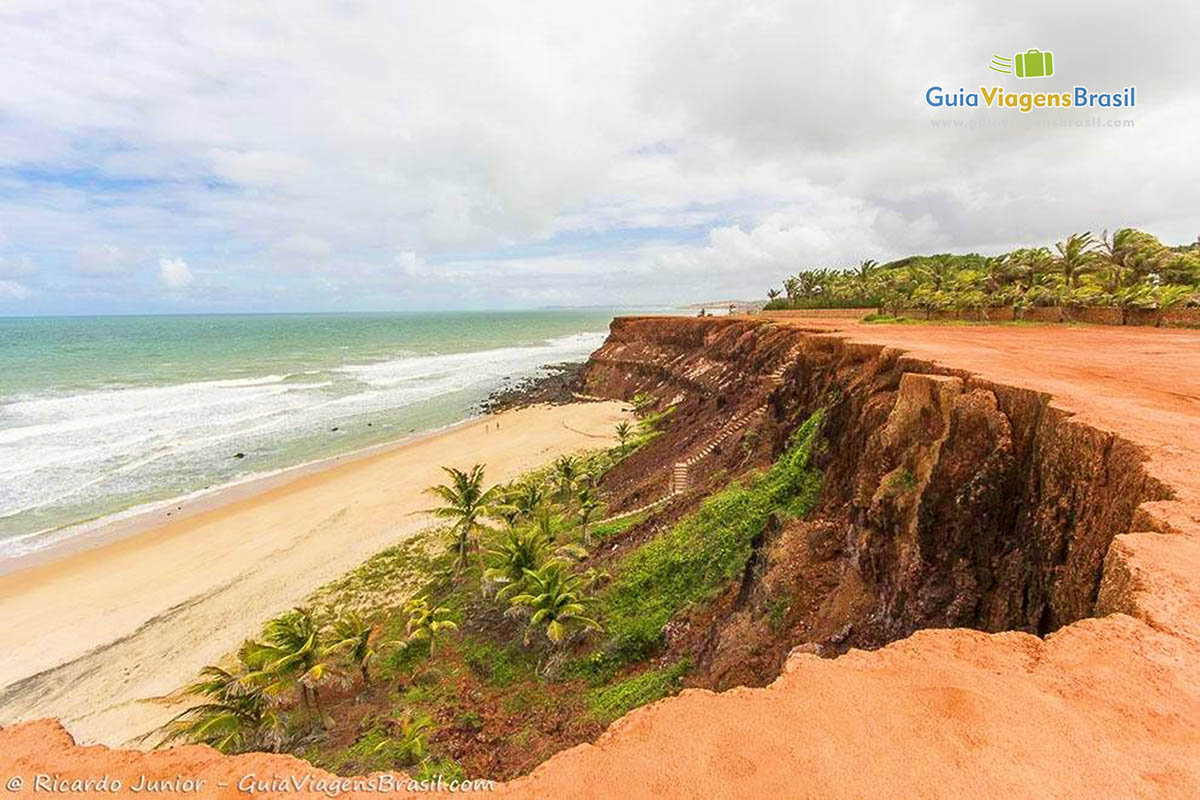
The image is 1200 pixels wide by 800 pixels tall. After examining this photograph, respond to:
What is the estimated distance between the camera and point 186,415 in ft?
162

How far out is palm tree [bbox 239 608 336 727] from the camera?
12.8m

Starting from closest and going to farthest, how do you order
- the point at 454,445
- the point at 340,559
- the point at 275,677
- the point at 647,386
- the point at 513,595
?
1. the point at 275,677
2. the point at 513,595
3. the point at 340,559
4. the point at 454,445
5. the point at 647,386

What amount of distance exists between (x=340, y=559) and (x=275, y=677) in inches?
377

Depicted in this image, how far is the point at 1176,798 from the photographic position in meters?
3.22

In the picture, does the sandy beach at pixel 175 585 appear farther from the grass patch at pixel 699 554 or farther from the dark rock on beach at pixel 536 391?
the dark rock on beach at pixel 536 391

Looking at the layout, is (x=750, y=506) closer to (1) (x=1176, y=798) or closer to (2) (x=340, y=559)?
(1) (x=1176, y=798)

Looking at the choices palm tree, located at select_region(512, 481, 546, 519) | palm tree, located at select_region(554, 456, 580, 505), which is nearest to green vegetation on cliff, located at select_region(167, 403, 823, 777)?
palm tree, located at select_region(512, 481, 546, 519)

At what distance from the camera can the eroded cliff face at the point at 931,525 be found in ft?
23.7

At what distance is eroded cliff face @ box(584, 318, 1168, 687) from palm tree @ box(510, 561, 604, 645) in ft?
10.3

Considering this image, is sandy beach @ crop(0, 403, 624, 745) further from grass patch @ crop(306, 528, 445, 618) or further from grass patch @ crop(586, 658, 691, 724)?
grass patch @ crop(586, 658, 691, 724)

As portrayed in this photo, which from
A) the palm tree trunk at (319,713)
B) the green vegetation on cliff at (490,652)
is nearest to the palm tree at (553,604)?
the green vegetation on cliff at (490,652)

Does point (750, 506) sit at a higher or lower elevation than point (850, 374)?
lower

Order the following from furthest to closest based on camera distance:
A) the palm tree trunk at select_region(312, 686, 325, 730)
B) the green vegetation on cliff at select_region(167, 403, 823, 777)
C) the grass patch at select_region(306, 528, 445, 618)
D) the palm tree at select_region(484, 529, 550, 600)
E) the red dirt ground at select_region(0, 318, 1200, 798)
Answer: the grass patch at select_region(306, 528, 445, 618), the palm tree at select_region(484, 529, 550, 600), the palm tree trunk at select_region(312, 686, 325, 730), the green vegetation on cliff at select_region(167, 403, 823, 777), the red dirt ground at select_region(0, 318, 1200, 798)

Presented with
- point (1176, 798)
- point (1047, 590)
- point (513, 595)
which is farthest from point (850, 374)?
point (1176, 798)
